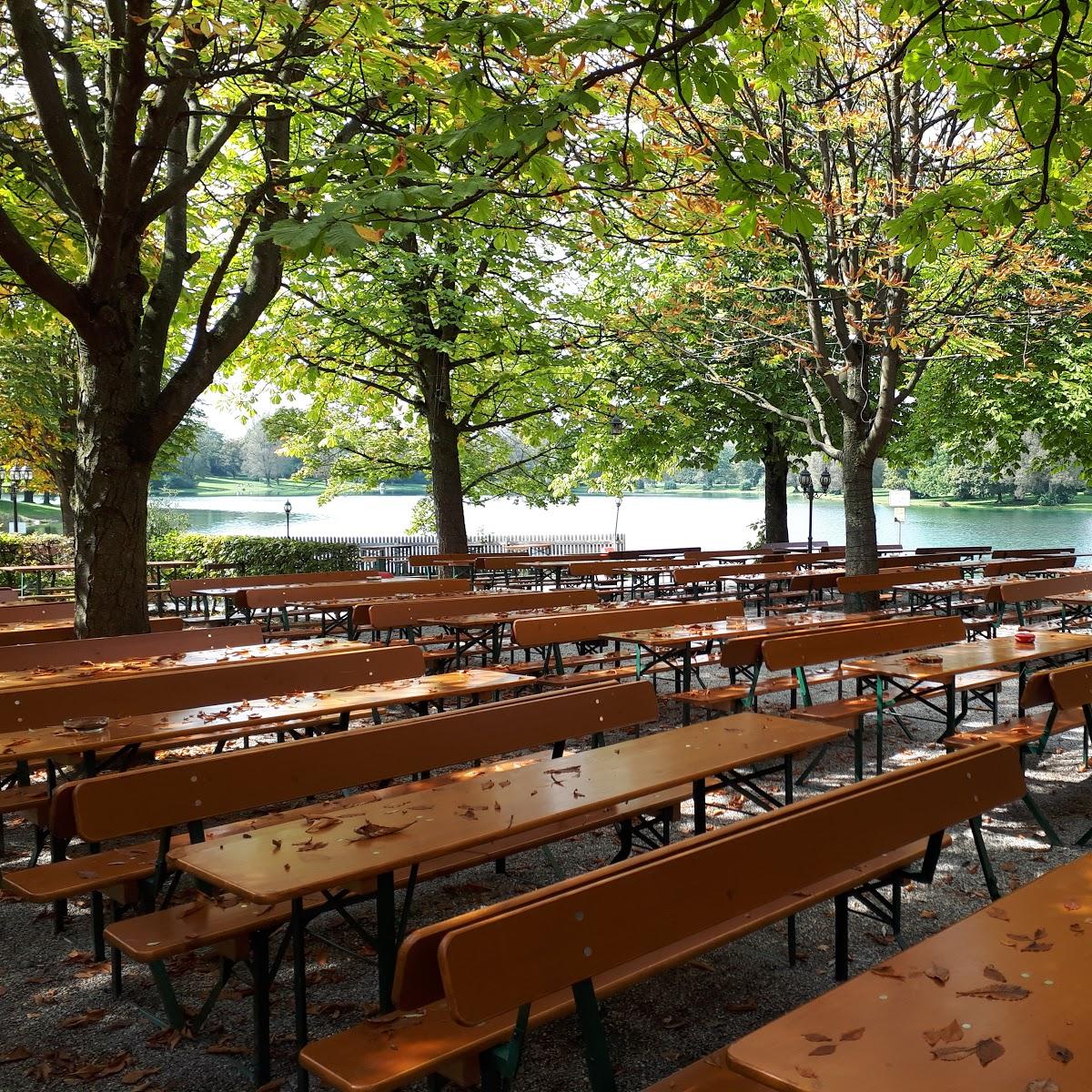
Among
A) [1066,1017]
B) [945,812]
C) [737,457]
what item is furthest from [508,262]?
[1066,1017]

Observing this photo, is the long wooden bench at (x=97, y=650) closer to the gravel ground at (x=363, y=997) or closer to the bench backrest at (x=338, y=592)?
the gravel ground at (x=363, y=997)

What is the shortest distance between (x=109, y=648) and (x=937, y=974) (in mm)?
5441

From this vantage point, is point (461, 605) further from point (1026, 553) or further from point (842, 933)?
point (1026, 553)

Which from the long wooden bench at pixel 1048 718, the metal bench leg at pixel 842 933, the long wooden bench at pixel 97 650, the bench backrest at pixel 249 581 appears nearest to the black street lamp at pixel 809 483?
the bench backrest at pixel 249 581

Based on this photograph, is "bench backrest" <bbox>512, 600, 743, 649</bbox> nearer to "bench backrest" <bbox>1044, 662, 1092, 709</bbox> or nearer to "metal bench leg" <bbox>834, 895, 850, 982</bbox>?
"bench backrest" <bbox>1044, 662, 1092, 709</bbox>

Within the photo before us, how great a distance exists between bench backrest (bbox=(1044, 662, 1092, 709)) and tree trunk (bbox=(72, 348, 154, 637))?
17.2ft

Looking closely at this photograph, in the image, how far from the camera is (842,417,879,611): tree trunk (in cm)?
1161

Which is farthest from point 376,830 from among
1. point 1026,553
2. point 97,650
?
point 1026,553

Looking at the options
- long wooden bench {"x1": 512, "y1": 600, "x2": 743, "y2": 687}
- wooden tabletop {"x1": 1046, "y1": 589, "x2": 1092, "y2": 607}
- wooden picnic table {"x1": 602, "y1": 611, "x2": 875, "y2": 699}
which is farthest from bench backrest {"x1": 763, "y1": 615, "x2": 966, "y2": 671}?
wooden tabletop {"x1": 1046, "y1": 589, "x2": 1092, "y2": 607}

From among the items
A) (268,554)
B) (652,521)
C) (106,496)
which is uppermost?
(106,496)

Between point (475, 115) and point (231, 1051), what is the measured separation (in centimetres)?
437

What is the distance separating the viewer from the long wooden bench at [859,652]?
5840 millimetres

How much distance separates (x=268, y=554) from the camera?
65.4 ft

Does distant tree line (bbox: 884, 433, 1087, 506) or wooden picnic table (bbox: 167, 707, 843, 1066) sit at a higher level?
distant tree line (bbox: 884, 433, 1087, 506)
